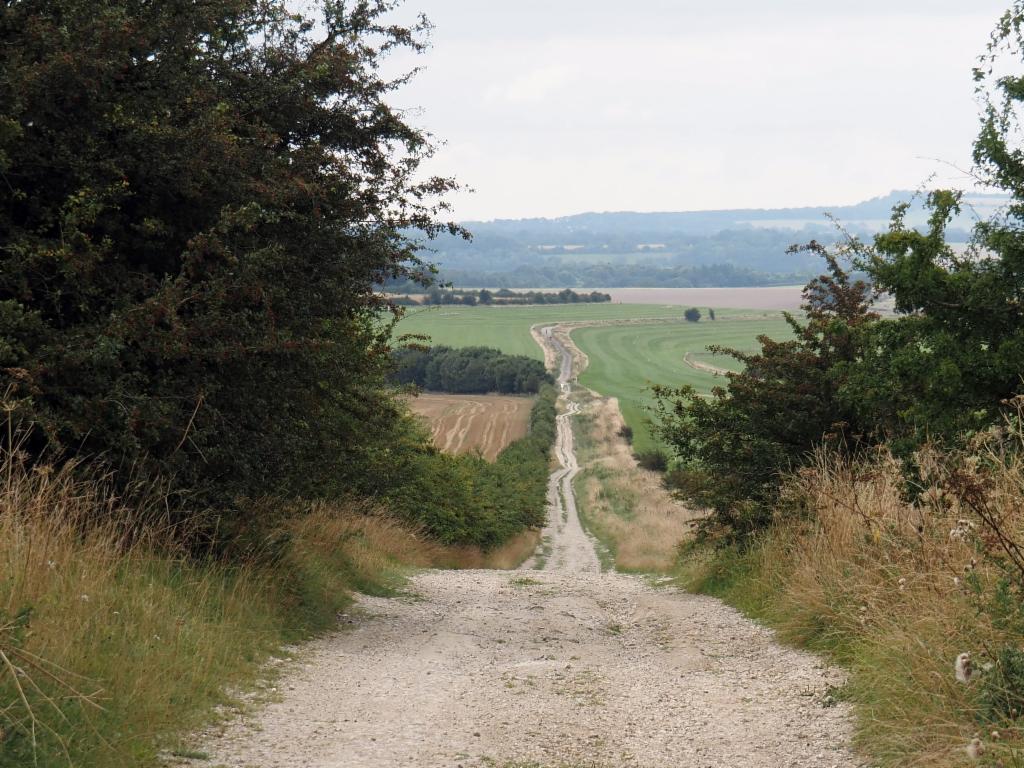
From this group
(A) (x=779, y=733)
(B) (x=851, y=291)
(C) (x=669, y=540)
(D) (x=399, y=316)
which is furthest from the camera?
(C) (x=669, y=540)

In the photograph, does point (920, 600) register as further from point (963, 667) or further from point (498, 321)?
point (498, 321)

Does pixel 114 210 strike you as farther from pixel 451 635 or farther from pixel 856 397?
pixel 856 397

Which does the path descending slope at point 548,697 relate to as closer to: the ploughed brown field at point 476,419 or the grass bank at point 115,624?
the grass bank at point 115,624

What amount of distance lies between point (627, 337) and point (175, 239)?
154m

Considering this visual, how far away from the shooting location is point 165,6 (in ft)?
31.6

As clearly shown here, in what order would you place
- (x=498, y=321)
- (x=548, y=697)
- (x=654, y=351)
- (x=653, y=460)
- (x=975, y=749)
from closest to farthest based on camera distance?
1. (x=975, y=749)
2. (x=548, y=697)
3. (x=653, y=460)
4. (x=654, y=351)
5. (x=498, y=321)

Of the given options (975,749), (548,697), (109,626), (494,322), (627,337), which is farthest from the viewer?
(627,337)

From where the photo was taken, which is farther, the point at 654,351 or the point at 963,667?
the point at 654,351

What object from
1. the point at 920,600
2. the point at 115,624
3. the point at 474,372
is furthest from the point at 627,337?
the point at 115,624

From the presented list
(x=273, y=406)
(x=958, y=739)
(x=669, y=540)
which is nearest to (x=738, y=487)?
(x=273, y=406)

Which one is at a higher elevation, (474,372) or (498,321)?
(498,321)

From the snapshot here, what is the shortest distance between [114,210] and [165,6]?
2.01 meters

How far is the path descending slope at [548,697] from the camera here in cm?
564

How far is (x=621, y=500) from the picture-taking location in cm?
5938
